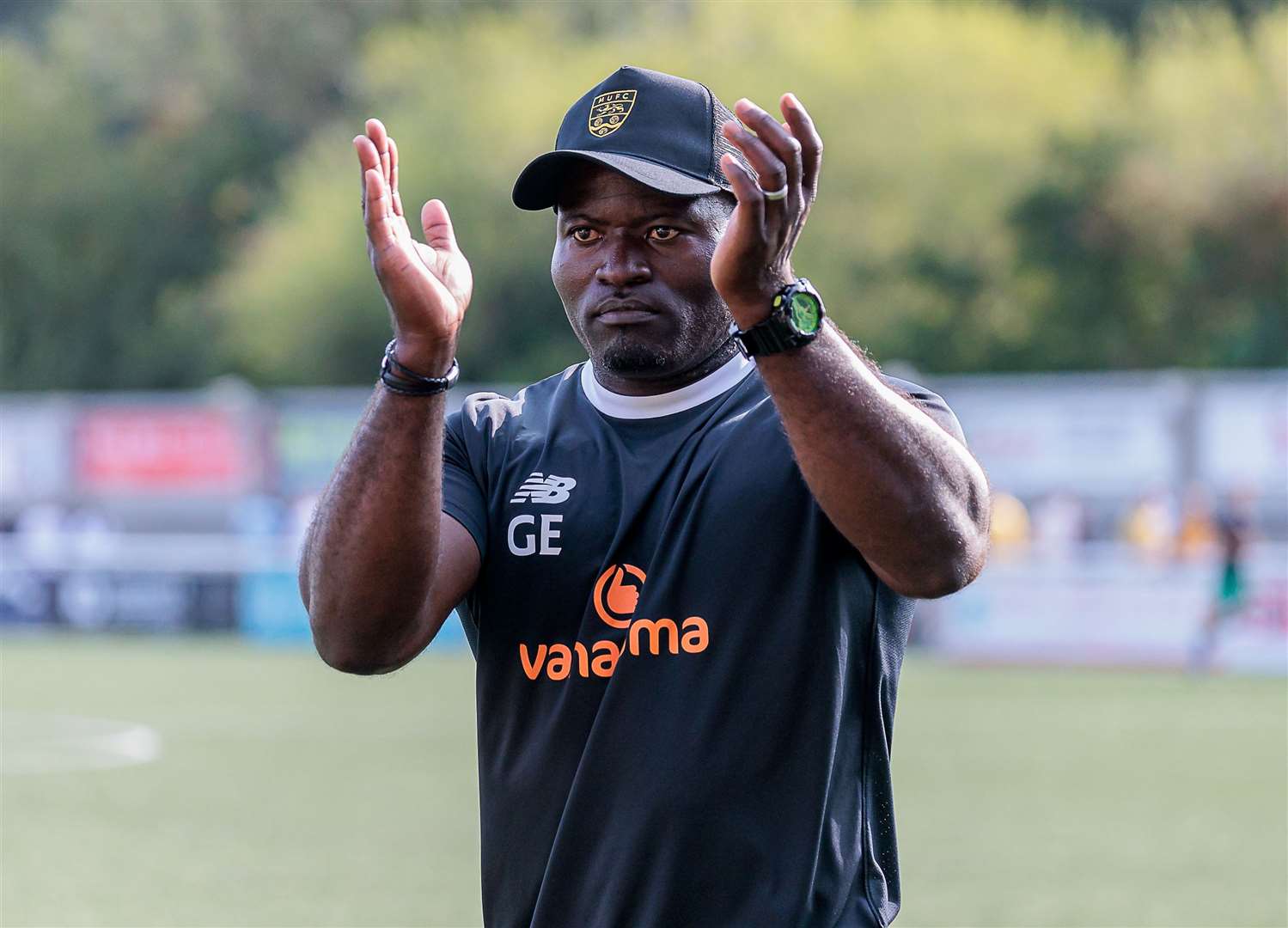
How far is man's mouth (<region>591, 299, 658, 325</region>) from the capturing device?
9.56 feet

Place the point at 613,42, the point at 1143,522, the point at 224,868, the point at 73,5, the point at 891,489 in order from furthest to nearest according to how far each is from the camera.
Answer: the point at 73,5 < the point at 613,42 < the point at 1143,522 < the point at 224,868 < the point at 891,489

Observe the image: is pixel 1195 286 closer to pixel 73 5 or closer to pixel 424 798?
pixel 424 798

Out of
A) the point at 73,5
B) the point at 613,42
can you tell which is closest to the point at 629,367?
the point at 613,42

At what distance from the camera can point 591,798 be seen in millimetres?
2844

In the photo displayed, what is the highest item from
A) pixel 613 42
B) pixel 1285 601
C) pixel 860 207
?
pixel 613 42

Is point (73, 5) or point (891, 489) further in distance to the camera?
point (73, 5)

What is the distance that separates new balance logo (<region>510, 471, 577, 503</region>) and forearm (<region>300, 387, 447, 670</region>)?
242 mm

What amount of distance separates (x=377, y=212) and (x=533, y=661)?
73 cm

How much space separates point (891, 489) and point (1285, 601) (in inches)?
721

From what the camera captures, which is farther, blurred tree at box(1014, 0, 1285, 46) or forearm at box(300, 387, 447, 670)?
blurred tree at box(1014, 0, 1285, 46)

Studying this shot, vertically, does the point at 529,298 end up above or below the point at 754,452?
below

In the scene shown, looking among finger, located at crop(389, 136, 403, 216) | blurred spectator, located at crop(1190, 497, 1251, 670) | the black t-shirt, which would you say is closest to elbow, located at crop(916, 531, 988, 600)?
the black t-shirt

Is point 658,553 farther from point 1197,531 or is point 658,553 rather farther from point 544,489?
point 1197,531

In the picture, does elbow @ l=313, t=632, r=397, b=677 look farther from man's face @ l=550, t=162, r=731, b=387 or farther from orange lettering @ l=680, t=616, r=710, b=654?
man's face @ l=550, t=162, r=731, b=387
